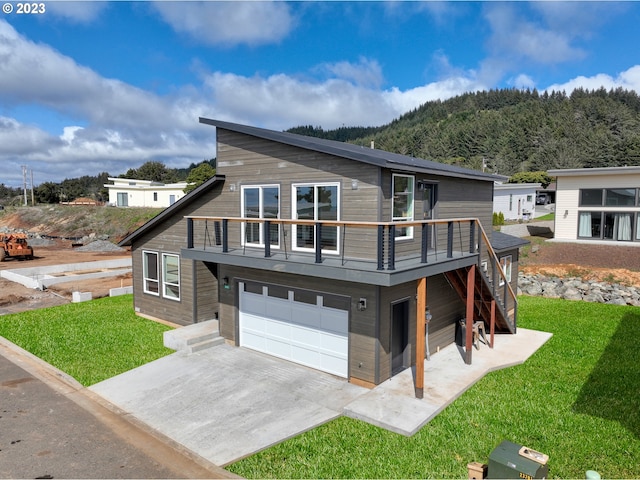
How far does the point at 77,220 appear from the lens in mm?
54125

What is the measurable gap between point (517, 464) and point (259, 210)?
8.54 m

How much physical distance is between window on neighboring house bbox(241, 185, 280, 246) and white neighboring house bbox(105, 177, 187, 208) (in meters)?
45.7

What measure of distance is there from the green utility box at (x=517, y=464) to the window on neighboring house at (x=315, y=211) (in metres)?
5.50

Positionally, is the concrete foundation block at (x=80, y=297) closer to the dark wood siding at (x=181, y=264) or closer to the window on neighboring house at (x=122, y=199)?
the dark wood siding at (x=181, y=264)

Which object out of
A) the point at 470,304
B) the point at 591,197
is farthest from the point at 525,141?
the point at 470,304

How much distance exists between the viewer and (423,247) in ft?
30.6

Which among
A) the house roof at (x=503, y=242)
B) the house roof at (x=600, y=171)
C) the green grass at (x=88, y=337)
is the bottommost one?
the green grass at (x=88, y=337)

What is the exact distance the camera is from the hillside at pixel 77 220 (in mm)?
49125

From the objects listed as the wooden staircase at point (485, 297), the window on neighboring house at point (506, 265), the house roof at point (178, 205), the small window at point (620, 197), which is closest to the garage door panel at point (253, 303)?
the house roof at point (178, 205)

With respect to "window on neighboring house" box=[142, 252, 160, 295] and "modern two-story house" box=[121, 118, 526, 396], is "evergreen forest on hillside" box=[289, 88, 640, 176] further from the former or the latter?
"window on neighboring house" box=[142, 252, 160, 295]

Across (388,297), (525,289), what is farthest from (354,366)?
(525,289)

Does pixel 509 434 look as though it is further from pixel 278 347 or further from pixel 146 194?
pixel 146 194

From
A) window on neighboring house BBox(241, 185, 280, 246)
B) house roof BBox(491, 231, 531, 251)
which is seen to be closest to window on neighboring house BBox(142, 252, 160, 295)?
window on neighboring house BBox(241, 185, 280, 246)

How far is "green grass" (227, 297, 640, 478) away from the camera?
6801 mm
